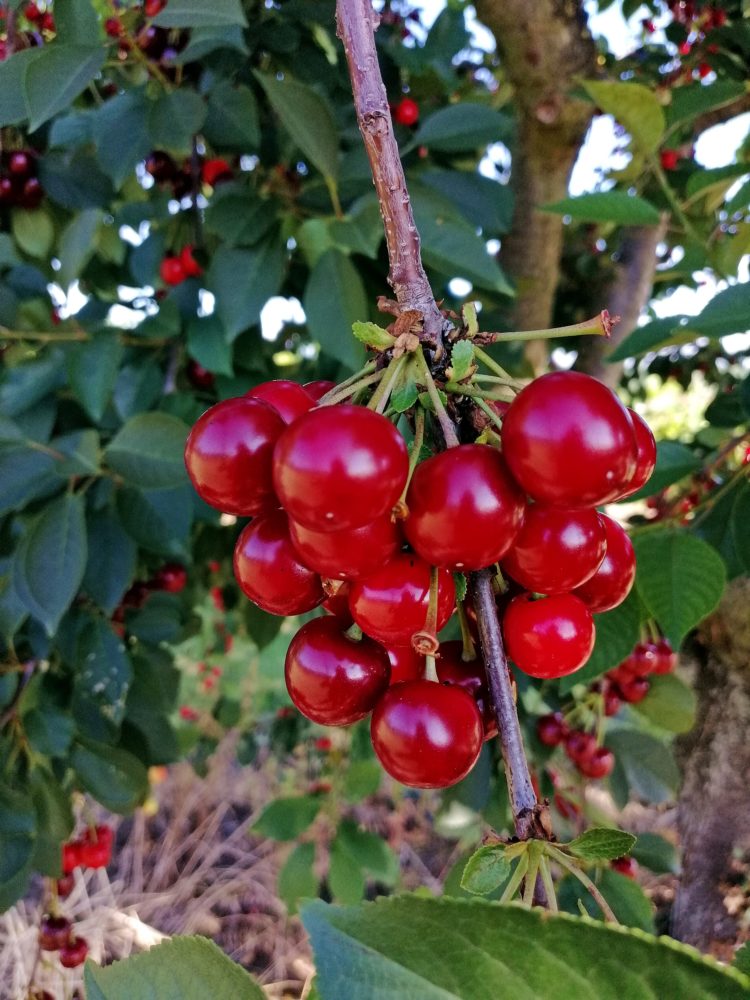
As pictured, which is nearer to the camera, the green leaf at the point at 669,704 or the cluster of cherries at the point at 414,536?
the cluster of cherries at the point at 414,536

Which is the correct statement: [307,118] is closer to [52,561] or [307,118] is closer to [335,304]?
[335,304]

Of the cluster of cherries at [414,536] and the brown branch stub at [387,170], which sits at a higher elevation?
the brown branch stub at [387,170]

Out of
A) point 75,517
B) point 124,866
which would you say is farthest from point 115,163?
point 124,866

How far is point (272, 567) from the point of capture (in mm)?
503

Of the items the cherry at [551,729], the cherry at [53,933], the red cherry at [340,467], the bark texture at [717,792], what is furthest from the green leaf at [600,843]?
the cherry at [53,933]

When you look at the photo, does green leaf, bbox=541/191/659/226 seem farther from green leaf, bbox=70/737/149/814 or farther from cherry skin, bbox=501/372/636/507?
green leaf, bbox=70/737/149/814

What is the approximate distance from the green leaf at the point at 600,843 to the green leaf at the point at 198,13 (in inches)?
36.1

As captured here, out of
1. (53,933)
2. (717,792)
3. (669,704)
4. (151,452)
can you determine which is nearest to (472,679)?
(151,452)

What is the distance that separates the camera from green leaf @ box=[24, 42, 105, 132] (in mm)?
858

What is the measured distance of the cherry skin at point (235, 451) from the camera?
469 millimetres

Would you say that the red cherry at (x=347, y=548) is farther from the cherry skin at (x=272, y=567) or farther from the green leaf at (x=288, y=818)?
the green leaf at (x=288, y=818)

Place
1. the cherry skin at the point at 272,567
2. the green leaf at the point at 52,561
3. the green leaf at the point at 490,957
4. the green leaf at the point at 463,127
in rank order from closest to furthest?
the green leaf at the point at 490,957
the cherry skin at the point at 272,567
the green leaf at the point at 52,561
the green leaf at the point at 463,127

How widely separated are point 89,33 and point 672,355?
198cm

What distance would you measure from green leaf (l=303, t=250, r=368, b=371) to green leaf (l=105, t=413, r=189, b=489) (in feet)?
0.88
